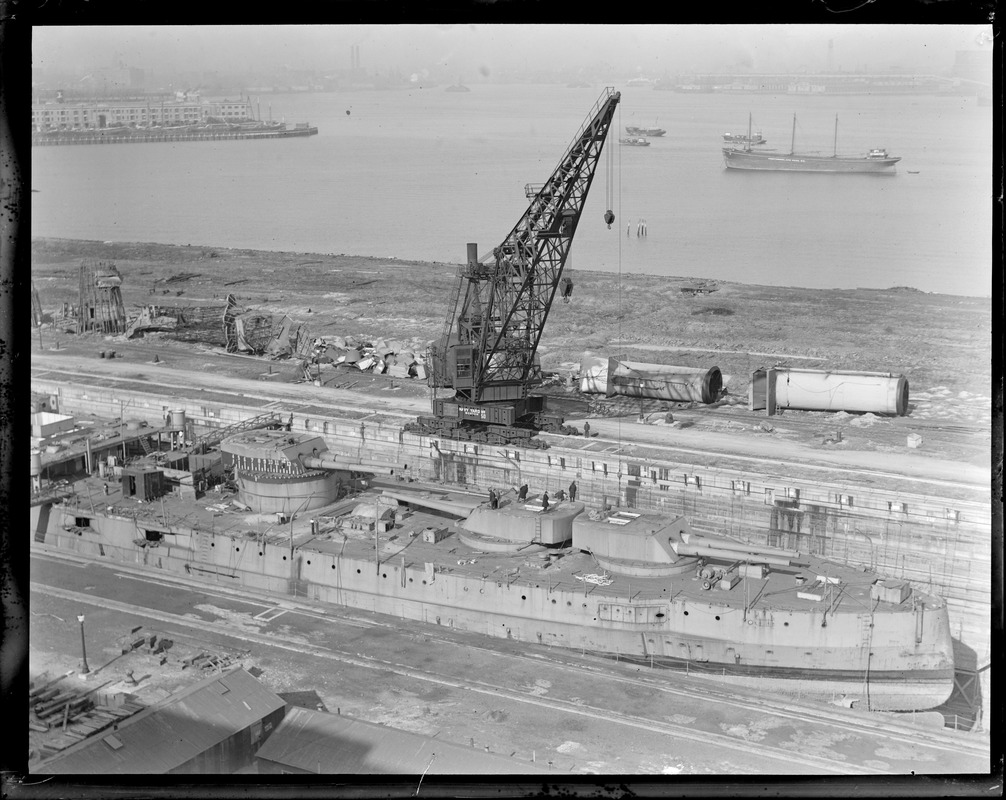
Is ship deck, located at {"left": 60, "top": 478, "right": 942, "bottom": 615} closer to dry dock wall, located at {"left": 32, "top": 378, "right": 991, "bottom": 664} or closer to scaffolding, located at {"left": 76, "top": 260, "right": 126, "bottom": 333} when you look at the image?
dry dock wall, located at {"left": 32, "top": 378, "right": 991, "bottom": 664}

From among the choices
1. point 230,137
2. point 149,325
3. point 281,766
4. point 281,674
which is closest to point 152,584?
point 281,674

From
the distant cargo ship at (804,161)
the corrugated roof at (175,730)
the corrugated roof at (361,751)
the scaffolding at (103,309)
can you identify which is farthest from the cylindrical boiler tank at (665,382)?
the distant cargo ship at (804,161)

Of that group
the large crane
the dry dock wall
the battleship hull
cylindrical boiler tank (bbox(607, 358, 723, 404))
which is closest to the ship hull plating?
cylindrical boiler tank (bbox(607, 358, 723, 404))

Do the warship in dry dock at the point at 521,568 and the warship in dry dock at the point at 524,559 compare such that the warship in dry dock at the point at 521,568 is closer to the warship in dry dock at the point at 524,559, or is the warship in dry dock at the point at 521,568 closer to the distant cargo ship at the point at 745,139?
the warship in dry dock at the point at 524,559

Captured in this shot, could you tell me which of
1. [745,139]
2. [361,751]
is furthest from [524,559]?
[745,139]

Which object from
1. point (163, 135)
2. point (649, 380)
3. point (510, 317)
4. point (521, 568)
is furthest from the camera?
point (163, 135)

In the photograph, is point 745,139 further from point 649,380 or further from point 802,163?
point 649,380
